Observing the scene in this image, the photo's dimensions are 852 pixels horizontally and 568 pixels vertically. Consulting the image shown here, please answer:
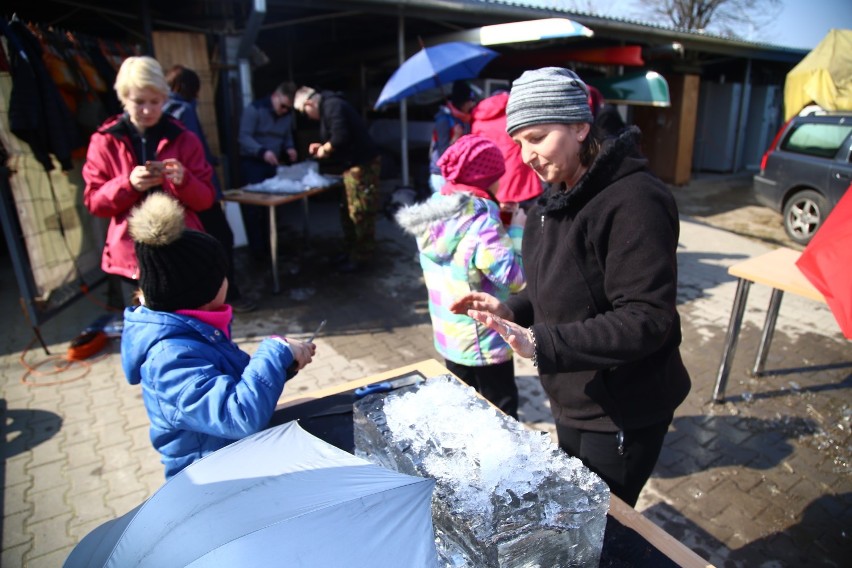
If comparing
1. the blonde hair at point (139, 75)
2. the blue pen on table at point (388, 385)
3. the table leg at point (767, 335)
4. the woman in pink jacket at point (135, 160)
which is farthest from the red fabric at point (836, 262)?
the blonde hair at point (139, 75)

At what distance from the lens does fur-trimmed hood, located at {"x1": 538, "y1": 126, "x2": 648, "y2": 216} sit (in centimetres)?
139

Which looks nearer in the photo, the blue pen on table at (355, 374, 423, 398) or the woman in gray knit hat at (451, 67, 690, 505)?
the woman in gray knit hat at (451, 67, 690, 505)

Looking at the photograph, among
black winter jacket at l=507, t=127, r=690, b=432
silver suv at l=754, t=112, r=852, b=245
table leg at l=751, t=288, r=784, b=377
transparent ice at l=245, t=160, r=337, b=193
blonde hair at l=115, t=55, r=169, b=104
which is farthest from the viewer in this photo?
silver suv at l=754, t=112, r=852, b=245

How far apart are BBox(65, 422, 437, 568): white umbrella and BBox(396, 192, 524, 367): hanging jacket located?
4.39 ft

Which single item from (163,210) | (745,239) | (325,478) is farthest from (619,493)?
(745,239)

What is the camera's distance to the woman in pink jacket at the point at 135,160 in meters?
2.94

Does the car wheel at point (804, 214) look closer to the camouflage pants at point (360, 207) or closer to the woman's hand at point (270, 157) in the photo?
the camouflage pants at point (360, 207)

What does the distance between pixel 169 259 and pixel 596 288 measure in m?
1.22

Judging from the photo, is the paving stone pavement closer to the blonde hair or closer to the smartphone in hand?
the smartphone in hand

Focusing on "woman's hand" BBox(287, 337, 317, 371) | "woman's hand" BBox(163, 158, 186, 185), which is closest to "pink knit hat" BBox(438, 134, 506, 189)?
"woman's hand" BBox(287, 337, 317, 371)

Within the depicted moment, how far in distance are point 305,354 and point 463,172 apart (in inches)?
48.8

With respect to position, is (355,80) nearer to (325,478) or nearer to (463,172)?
(463,172)

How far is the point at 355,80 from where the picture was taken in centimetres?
1096

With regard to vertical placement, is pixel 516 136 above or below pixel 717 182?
above
